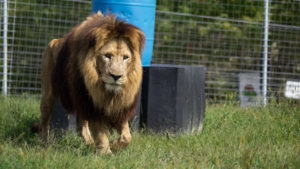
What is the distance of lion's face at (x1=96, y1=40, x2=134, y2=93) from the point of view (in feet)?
12.5

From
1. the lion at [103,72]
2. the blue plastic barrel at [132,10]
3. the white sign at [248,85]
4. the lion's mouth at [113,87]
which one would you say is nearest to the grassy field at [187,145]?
the lion at [103,72]

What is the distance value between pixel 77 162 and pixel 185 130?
1.98 m

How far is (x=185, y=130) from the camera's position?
5.16 meters

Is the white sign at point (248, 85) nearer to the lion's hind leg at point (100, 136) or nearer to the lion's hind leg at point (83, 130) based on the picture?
the lion's hind leg at point (83, 130)

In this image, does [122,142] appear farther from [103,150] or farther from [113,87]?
[113,87]

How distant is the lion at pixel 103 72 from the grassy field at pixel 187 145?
0.30 metres

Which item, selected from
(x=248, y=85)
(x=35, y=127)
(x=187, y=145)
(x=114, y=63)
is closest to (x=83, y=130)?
(x=35, y=127)

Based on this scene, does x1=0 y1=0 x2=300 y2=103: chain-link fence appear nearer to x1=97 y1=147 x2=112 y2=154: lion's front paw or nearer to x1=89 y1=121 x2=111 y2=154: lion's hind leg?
x1=89 y1=121 x2=111 y2=154: lion's hind leg

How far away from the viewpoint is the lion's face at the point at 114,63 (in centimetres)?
Result: 382

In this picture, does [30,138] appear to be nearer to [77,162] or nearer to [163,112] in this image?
[163,112]

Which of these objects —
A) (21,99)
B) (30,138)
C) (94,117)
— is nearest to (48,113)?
(30,138)

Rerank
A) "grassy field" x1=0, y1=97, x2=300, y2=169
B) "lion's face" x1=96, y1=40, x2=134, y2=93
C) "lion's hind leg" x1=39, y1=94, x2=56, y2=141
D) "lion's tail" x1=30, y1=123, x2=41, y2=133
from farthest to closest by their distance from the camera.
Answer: "lion's tail" x1=30, y1=123, x2=41, y2=133
"lion's hind leg" x1=39, y1=94, x2=56, y2=141
"lion's face" x1=96, y1=40, x2=134, y2=93
"grassy field" x1=0, y1=97, x2=300, y2=169

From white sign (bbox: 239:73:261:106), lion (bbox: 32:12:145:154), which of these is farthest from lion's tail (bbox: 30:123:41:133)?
Result: white sign (bbox: 239:73:261:106)

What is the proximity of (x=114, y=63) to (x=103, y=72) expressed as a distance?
0.13 m
